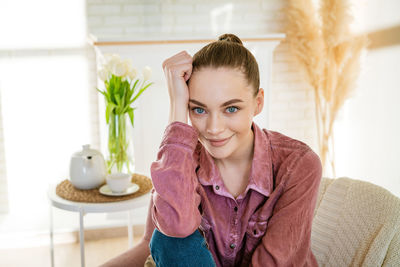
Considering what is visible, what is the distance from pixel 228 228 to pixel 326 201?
16.3 inches

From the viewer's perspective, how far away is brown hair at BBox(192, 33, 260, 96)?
42.1 inches

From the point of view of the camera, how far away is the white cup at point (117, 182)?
1.71 meters

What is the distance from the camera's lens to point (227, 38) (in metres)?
1.15

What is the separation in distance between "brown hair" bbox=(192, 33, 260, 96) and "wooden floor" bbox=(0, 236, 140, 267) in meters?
1.74

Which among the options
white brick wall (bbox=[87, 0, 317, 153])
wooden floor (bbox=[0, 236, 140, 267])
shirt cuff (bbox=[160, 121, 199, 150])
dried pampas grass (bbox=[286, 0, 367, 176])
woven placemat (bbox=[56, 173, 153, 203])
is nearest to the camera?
shirt cuff (bbox=[160, 121, 199, 150])

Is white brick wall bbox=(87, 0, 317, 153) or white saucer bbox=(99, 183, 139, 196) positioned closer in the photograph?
white saucer bbox=(99, 183, 139, 196)

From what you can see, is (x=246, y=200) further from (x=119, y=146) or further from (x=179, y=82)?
(x=119, y=146)

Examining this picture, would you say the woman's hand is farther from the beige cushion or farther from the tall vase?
the tall vase

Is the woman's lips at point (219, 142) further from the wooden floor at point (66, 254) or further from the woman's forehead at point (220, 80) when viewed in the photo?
the wooden floor at point (66, 254)

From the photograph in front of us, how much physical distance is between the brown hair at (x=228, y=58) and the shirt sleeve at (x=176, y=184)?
0.63 ft

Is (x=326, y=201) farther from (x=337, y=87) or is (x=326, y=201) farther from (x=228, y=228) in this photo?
(x=337, y=87)

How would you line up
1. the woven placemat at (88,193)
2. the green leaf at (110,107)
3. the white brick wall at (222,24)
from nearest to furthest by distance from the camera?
the woven placemat at (88,193)
the green leaf at (110,107)
the white brick wall at (222,24)

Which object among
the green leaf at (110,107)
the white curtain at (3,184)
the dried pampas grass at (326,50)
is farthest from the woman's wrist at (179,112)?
the white curtain at (3,184)

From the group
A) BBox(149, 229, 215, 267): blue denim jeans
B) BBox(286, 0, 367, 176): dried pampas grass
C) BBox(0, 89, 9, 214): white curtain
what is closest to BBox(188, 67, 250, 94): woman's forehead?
BBox(149, 229, 215, 267): blue denim jeans
